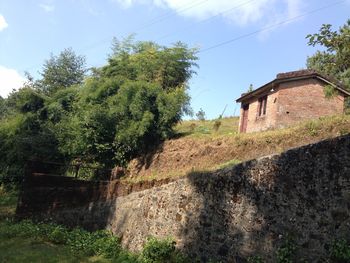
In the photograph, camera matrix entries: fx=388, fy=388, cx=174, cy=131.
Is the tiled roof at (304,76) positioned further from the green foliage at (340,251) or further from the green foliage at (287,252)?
the green foliage at (340,251)

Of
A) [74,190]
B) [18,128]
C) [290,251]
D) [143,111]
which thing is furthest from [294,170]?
[18,128]

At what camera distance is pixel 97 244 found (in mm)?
11375

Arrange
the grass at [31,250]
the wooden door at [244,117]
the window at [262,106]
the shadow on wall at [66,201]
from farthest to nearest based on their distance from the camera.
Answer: the wooden door at [244,117]
the window at [262,106]
the shadow on wall at [66,201]
the grass at [31,250]

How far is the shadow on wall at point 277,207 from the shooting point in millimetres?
7148

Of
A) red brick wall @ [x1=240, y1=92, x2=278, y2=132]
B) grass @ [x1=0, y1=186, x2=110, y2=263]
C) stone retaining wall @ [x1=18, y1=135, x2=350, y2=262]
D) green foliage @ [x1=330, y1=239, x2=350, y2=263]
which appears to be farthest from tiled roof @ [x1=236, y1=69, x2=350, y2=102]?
green foliage @ [x1=330, y1=239, x2=350, y2=263]

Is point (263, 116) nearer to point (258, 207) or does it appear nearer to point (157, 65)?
point (157, 65)

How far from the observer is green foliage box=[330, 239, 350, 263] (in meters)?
6.69

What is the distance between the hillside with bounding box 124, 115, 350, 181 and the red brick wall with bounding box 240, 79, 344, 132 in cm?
482

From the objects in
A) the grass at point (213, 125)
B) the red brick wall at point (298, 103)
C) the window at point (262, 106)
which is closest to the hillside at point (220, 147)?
the red brick wall at point (298, 103)

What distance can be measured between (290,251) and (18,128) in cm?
1932

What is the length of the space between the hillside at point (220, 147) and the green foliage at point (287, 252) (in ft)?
22.9

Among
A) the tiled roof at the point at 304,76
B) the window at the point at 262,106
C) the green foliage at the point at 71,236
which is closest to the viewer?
the green foliage at the point at 71,236

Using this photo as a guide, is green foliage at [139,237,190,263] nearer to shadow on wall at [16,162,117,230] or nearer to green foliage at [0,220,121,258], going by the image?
green foliage at [0,220,121,258]

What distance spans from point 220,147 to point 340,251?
35.1 feet
